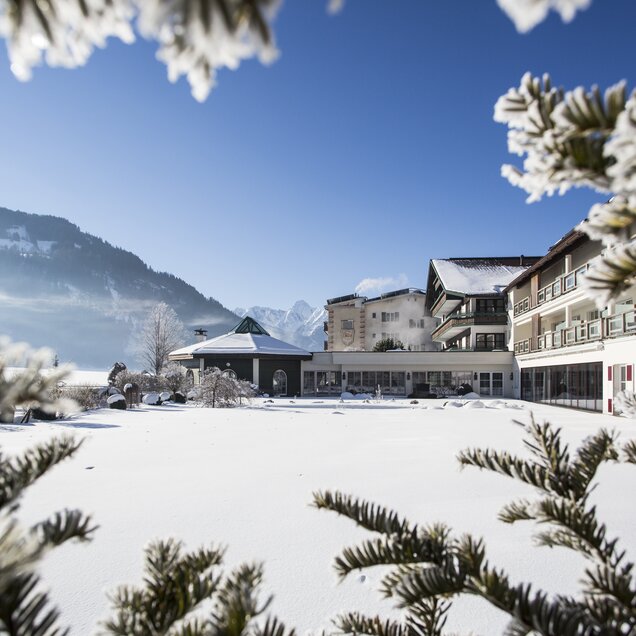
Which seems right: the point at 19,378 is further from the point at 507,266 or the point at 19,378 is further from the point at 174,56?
the point at 507,266

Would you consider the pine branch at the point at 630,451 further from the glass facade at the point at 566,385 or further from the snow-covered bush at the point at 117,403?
the glass facade at the point at 566,385

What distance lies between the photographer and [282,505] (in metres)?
4.60

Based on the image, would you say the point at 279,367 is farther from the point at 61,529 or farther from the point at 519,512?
the point at 61,529

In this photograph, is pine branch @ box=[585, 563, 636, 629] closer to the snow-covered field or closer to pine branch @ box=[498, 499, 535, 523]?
pine branch @ box=[498, 499, 535, 523]

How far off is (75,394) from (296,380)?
17.3 metres

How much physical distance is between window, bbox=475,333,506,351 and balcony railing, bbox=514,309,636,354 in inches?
235

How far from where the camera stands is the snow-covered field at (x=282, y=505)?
9.25 feet

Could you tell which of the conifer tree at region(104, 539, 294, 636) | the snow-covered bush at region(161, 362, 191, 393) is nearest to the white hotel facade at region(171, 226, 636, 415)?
the snow-covered bush at region(161, 362, 191, 393)

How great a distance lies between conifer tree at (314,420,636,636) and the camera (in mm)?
1116

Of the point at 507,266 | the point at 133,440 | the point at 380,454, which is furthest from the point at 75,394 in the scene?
the point at 507,266

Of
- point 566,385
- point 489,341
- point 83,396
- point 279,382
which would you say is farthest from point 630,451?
point 489,341

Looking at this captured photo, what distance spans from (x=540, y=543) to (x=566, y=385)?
23.2 metres

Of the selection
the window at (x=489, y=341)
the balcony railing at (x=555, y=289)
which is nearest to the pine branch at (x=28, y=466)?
the balcony railing at (x=555, y=289)

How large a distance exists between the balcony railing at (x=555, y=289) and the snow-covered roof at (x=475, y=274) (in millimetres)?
4192
